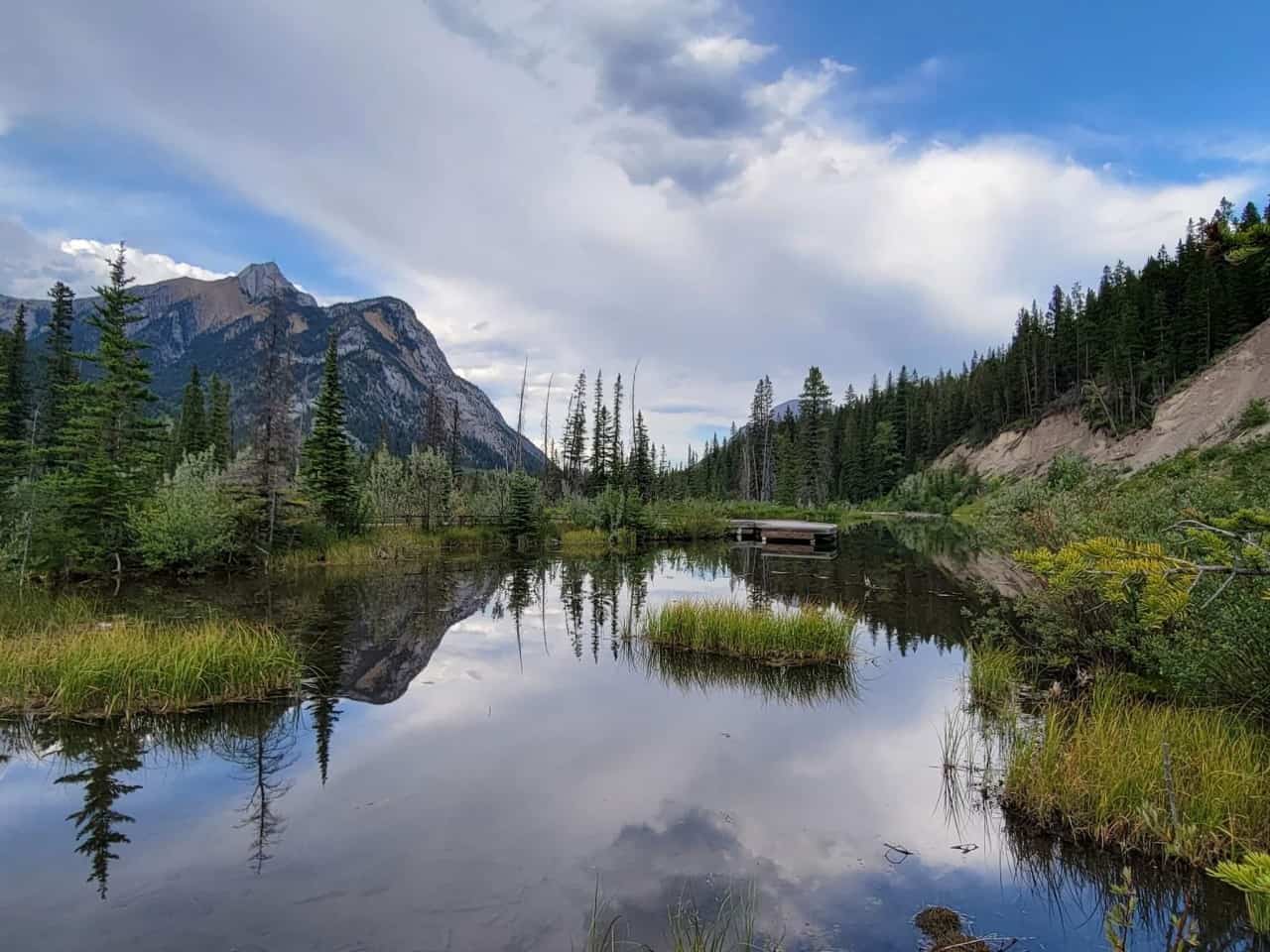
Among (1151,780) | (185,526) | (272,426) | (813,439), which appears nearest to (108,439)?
(185,526)

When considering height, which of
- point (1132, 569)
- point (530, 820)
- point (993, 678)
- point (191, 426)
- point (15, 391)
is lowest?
point (530, 820)

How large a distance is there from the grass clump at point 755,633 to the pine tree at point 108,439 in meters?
18.1

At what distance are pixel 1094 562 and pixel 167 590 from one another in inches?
947

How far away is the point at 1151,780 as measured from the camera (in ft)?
21.0

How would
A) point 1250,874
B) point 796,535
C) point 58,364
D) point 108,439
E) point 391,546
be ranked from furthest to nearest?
point 796,535 < point 58,364 < point 391,546 < point 108,439 < point 1250,874

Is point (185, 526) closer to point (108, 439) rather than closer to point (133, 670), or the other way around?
point (108, 439)

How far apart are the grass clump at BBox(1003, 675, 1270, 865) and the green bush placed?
2412 cm

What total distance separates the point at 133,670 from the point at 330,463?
21192 mm

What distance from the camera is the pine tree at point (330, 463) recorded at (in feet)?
98.7

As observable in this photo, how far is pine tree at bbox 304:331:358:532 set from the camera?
30078 mm

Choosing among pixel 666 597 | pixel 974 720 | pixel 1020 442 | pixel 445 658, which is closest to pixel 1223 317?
pixel 1020 442

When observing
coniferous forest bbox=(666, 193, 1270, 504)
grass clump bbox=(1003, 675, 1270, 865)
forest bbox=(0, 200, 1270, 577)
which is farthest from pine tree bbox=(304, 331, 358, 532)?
coniferous forest bbox=(666, 193, 1270, 504)

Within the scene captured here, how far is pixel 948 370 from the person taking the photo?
12050cm

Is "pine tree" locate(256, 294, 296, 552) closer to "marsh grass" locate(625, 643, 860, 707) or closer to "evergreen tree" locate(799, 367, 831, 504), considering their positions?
"marsh grass" locate(625, 643, 860, 707)
